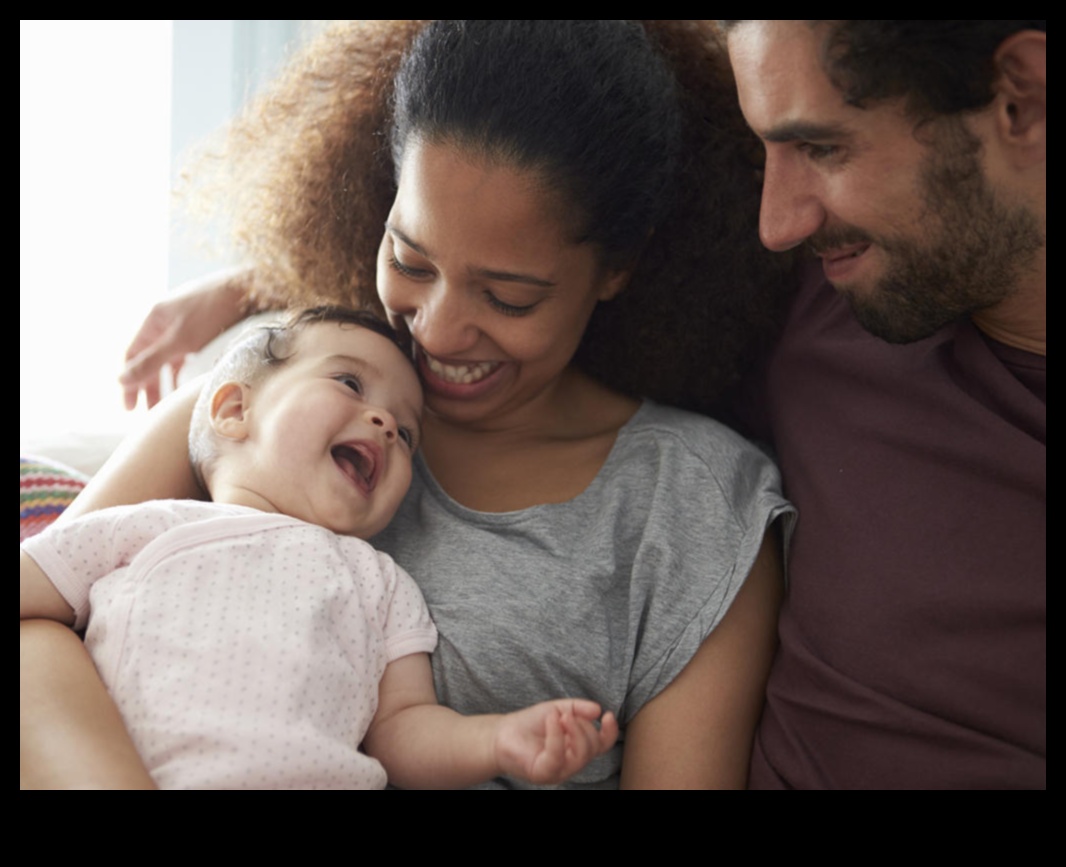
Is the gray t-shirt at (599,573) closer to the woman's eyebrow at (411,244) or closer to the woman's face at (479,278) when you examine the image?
the woman's face at (479,278)

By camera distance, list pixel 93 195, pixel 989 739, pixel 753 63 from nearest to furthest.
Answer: pixel 989 739 < pixel 753 63 < pixel 93 195

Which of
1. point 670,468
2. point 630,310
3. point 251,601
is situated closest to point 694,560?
point 670,468

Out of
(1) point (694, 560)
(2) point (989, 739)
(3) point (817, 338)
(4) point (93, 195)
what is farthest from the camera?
(4) point (93, 195)

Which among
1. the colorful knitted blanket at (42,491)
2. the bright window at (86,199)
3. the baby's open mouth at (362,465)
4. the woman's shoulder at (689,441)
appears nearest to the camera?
the baby's open mouth at (362,465)

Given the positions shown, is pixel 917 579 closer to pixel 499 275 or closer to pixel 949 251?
pixel 949 251

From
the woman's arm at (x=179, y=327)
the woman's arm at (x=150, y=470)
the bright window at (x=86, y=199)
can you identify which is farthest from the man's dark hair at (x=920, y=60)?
the bright window at (x=86, y=199)

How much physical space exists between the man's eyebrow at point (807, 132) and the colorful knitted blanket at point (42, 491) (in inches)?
45.8

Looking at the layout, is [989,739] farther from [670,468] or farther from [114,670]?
[114,670]

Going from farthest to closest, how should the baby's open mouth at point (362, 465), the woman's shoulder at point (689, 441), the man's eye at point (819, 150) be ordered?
the woman's shoulder at point (689, 441) < the baby's open mouth at point (362, 465) < the man's eye at point (819, 150)

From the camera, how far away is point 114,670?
125 cm

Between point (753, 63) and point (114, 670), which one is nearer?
point (114, 670)

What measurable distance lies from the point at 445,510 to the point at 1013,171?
0.82 metres

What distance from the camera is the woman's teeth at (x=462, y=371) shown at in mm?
1599

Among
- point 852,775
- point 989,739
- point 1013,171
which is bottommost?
point 852,775
